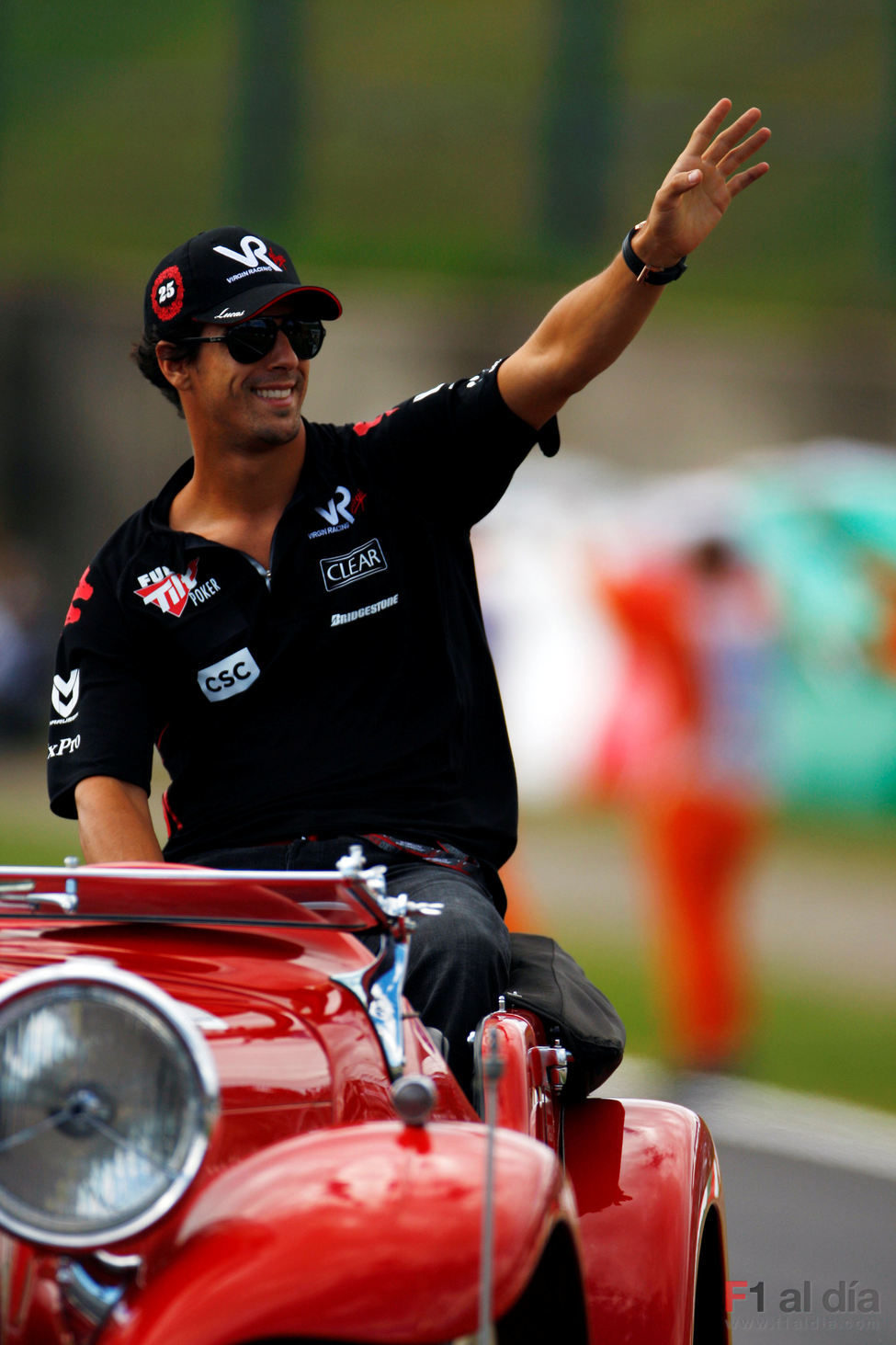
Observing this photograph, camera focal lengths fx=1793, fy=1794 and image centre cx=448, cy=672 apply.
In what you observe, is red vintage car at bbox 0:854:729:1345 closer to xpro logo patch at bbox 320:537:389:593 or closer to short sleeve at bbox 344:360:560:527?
xpro logo patch at bbox 320:537:389:593

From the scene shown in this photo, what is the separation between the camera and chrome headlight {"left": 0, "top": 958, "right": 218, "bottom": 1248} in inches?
75.8

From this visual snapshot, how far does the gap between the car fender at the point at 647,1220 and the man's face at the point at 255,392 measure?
1387 millimetres

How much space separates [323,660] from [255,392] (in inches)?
22.0

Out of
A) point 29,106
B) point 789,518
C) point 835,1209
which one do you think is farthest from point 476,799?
point 29,106

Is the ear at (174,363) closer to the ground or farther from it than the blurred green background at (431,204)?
closer to the ground

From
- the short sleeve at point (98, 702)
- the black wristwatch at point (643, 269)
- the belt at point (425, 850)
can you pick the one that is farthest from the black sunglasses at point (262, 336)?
the belt at point (425, 850)

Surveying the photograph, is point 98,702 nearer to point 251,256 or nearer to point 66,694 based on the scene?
point 66,694

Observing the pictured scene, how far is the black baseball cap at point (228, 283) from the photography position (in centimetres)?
336

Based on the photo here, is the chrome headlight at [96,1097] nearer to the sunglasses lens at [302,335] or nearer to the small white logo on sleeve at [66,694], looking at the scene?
the small white logo on sleeve at [66,694]

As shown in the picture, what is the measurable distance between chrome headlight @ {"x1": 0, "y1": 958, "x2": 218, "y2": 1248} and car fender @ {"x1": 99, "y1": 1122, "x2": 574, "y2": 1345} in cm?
10

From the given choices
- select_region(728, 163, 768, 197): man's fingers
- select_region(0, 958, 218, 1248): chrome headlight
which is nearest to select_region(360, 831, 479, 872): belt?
select_region(0, 958, 218, 1248): chrome headlight

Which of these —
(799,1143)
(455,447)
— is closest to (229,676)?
(455,447)

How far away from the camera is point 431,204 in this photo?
22.1 metres

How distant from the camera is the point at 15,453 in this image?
21.3 meters
